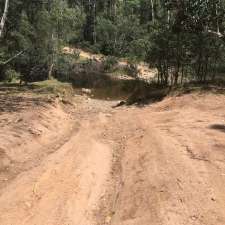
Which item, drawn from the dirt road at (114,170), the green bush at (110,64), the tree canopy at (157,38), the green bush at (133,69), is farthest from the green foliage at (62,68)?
the dirt road at (114,170)

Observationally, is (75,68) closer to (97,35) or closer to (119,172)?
(97,35)

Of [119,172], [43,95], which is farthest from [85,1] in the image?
[119,172]

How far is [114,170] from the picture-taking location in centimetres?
1359

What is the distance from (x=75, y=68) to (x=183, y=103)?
38718 millimetres

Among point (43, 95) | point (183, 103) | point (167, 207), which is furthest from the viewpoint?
point (43, 95)

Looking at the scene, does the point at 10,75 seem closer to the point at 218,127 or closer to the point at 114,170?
the point at 218,127

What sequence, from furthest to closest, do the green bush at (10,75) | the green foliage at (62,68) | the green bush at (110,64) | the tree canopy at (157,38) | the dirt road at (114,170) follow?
the green bush at (110,64) < the green foliage at (62,68) < the green bush at (10,75) < the tree canopy at (157,38) < the dirt road at (114,170)

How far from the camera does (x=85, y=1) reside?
92312 mm

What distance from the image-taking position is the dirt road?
33.1ft

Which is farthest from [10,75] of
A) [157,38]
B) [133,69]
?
[133,69]

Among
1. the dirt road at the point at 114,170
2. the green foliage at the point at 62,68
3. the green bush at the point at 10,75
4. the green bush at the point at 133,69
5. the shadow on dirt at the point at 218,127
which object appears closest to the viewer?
the dirt road at the point at 114,170

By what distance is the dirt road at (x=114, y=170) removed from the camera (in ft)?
33.1

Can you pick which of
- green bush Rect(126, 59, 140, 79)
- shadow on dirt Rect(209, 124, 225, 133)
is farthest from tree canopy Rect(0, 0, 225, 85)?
shadow on dirt Rect(209, 124, 225, 133)

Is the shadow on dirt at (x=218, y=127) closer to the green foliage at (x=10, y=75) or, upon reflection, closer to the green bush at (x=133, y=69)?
the green foliage at (x=10, y=75)
